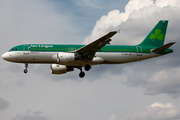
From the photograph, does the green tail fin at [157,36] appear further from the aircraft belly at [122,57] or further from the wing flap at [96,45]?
the wing flap at [96,45]

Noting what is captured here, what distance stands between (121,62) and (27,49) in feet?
50.6

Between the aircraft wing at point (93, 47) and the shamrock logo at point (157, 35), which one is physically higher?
the shamrock logo at point (157, 35)

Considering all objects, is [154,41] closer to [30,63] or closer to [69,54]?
[69,54]

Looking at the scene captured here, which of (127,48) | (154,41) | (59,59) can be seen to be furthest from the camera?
(154,41)

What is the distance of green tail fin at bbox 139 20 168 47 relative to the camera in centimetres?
5100

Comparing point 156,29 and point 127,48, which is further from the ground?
point 156,29

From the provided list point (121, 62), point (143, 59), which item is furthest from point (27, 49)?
point (143, 59)

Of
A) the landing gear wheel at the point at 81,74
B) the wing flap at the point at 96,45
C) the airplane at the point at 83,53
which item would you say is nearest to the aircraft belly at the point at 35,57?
the airplane at the point at 83,53

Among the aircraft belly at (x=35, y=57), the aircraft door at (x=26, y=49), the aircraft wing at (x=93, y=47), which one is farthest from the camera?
the aircraft door at (x=26, y=49)

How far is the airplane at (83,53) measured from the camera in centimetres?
4275

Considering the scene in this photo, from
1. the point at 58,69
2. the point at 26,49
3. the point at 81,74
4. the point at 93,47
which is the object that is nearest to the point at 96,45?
the point at 93,47

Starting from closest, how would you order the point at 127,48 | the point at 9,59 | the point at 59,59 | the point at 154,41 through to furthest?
the point at 59,59, the point at 9,59, the point at 127,48, the point at 154,41

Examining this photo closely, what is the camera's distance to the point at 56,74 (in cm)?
4928

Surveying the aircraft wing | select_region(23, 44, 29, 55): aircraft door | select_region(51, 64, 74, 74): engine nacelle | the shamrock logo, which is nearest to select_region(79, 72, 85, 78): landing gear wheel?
select_region(51, 64, 74, 74): engine nacelle
